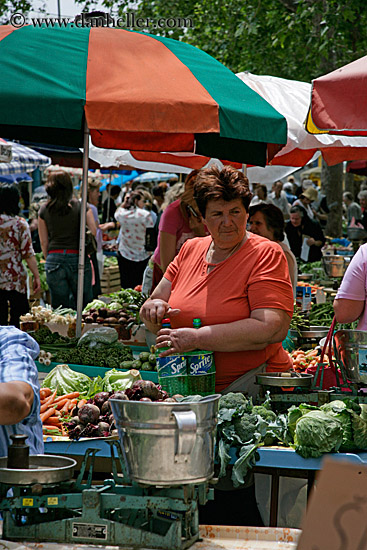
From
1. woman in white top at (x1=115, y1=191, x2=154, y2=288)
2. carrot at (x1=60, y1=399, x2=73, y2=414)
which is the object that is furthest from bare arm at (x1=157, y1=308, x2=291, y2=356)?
woman in white top at (x1=115, y1=191, x2=154, y2=288)

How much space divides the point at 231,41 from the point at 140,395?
13.5 metres

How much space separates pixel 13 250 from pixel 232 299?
4.97 meters

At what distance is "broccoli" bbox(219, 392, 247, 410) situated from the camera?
3389mm

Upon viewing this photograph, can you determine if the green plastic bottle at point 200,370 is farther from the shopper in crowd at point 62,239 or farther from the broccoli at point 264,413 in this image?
the shopper in crowd at point 62,239

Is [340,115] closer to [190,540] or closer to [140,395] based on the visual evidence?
[140,395]

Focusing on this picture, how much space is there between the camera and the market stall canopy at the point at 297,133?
674 centimetres

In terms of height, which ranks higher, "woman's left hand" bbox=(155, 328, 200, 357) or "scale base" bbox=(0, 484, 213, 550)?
"woman's left hand" bbox=(155, 328, 200, 357)

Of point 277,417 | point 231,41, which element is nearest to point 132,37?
point 277,417

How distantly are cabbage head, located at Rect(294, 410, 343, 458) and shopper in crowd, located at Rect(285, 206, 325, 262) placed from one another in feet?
28.1

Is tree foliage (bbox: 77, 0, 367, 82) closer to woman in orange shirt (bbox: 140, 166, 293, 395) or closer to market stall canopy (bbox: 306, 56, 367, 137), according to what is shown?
market stall canopy (bbox: 306, 56, 367, 137)

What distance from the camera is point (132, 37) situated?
477 centimetres

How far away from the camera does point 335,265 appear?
29.0 ft

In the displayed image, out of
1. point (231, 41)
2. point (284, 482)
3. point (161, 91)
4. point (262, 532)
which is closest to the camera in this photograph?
point (262, 532)

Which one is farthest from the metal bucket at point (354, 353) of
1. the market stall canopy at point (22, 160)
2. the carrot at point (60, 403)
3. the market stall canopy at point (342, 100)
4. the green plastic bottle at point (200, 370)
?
the market stall canopy at point (22, 160)
